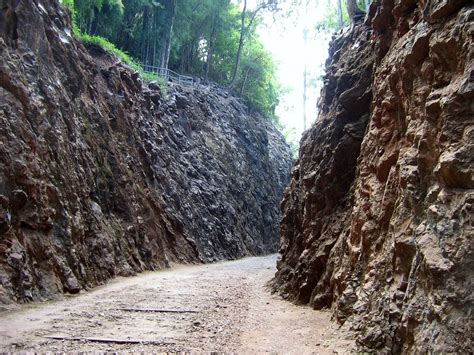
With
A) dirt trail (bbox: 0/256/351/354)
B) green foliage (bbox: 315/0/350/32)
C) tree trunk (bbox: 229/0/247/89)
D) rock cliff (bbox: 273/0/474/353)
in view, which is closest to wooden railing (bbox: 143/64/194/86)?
tree trunk (bbox: 229/0/247/89)

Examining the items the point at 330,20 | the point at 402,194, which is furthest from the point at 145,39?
the point at 402,194

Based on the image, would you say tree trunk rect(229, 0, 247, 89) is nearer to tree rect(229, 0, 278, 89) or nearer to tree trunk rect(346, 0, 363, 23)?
tree rect(229, 0, 278, 89)

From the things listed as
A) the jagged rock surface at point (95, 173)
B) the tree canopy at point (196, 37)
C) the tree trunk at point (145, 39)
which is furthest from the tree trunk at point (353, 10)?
the tree trunk at point (145, 39)

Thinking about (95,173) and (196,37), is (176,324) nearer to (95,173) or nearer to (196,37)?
(95,173)

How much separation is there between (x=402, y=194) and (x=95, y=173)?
1025cm

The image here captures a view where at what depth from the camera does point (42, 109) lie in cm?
1053

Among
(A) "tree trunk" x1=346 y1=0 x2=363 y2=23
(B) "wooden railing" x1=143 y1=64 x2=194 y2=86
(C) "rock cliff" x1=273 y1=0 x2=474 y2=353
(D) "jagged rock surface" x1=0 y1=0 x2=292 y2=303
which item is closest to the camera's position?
(C) "rock cliff" x1=273 y1=0 x2=474 y2=353

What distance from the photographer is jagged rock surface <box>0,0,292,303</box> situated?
8742 mm

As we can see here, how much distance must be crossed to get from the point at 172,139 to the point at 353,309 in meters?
17.8

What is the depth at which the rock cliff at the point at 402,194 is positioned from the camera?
3.71 m

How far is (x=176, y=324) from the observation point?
642cm

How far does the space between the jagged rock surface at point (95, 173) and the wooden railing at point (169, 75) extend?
1.43m

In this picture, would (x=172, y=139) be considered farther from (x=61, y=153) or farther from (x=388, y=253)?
(x=388, y=253)

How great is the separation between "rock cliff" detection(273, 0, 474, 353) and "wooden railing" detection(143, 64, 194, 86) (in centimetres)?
1859
